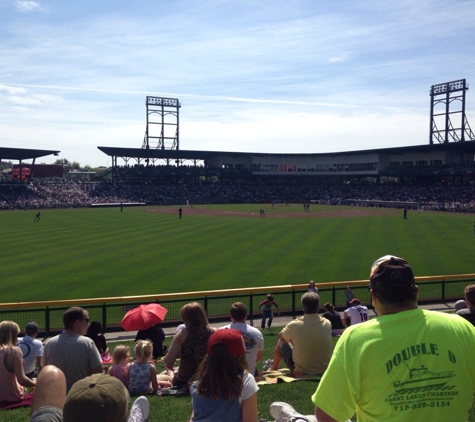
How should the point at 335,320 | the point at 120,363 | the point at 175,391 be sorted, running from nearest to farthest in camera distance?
the point at 175,391 < the point at 120,363 < the point at 335,320

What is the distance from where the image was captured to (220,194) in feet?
336

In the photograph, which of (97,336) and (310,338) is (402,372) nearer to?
(310,338)

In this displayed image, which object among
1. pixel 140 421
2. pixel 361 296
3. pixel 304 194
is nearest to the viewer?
pixel 140 421

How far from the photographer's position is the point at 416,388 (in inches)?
114

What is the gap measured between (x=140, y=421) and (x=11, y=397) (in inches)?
158

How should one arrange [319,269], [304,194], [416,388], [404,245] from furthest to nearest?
[304,194]
[404,245]
[319,269]
[416,388]

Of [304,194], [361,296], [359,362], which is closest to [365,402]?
[359,362]

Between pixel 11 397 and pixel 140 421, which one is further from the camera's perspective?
pixel 11 397

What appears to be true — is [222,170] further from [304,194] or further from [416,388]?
[416,388]

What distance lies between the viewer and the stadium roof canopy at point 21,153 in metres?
85.7

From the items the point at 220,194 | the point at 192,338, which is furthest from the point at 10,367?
the point at 220,194

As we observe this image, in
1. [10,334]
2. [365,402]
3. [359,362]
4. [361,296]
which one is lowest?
[361,296]

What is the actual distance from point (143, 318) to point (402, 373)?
7.49 m

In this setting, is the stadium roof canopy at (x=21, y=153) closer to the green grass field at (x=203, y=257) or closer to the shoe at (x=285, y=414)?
A: the green grass field at (x=203, y=257)
